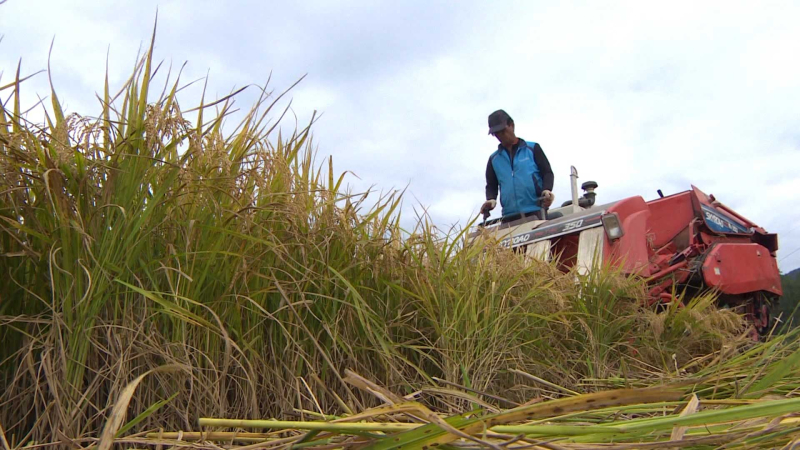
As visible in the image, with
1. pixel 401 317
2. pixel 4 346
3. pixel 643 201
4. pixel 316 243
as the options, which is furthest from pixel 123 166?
pixel 643 201

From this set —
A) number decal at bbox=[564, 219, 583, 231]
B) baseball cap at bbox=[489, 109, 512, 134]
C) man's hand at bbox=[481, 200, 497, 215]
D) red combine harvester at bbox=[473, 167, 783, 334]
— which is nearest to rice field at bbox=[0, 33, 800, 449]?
red combine harvester at bbox=[473, 167, 783, 334]

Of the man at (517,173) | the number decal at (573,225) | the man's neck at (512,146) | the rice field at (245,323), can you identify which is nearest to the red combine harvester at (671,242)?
the number decal at (573,225)

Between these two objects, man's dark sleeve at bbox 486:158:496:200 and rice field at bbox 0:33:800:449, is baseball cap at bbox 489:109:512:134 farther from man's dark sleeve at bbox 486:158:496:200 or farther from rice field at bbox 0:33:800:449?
rice field at bbox 0:33:800:449

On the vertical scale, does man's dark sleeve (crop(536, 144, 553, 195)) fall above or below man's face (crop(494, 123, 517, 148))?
below

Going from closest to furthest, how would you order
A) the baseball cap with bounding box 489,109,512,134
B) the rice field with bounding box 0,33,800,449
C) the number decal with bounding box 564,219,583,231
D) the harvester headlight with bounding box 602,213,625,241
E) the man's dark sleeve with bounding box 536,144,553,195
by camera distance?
the rice field with bounding box 0,33,800,449, the harvester headlight with bounding box 602,213,625,241, the number decal with bounding box 564,219,583,231, the man's dark sleeve with bounding box 536,144,553,195, the baseball cap with bounding box 489,109,512,134

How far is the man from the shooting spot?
535 centimetres

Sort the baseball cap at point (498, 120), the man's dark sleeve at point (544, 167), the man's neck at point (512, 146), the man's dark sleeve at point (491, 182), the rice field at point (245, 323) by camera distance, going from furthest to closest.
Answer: the man's dark sleeve at point (491, 182), the man's neck at point (512, 146), the baseball cap at point (498, 120), the man's dark sleeve at point (544, 167), the rice field at point (245, 323)

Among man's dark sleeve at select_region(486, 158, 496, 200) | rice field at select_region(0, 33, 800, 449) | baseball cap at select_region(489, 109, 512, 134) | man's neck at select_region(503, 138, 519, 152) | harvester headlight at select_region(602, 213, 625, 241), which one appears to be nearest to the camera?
rice field at select_region(0, 33, 800, 449)

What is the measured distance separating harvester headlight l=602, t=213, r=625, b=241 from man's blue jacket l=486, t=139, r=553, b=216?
0.64 metres

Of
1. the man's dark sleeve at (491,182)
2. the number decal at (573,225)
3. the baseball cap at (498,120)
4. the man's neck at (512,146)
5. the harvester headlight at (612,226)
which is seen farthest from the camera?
the man's dark sleeve at (491,182)

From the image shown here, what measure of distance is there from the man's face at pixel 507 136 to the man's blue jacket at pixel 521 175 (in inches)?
2.2

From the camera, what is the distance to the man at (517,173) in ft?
17.6

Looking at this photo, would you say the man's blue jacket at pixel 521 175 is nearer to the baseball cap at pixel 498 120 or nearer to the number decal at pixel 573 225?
the baseball cap at pixel 498 120

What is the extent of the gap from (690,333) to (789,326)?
967mm
